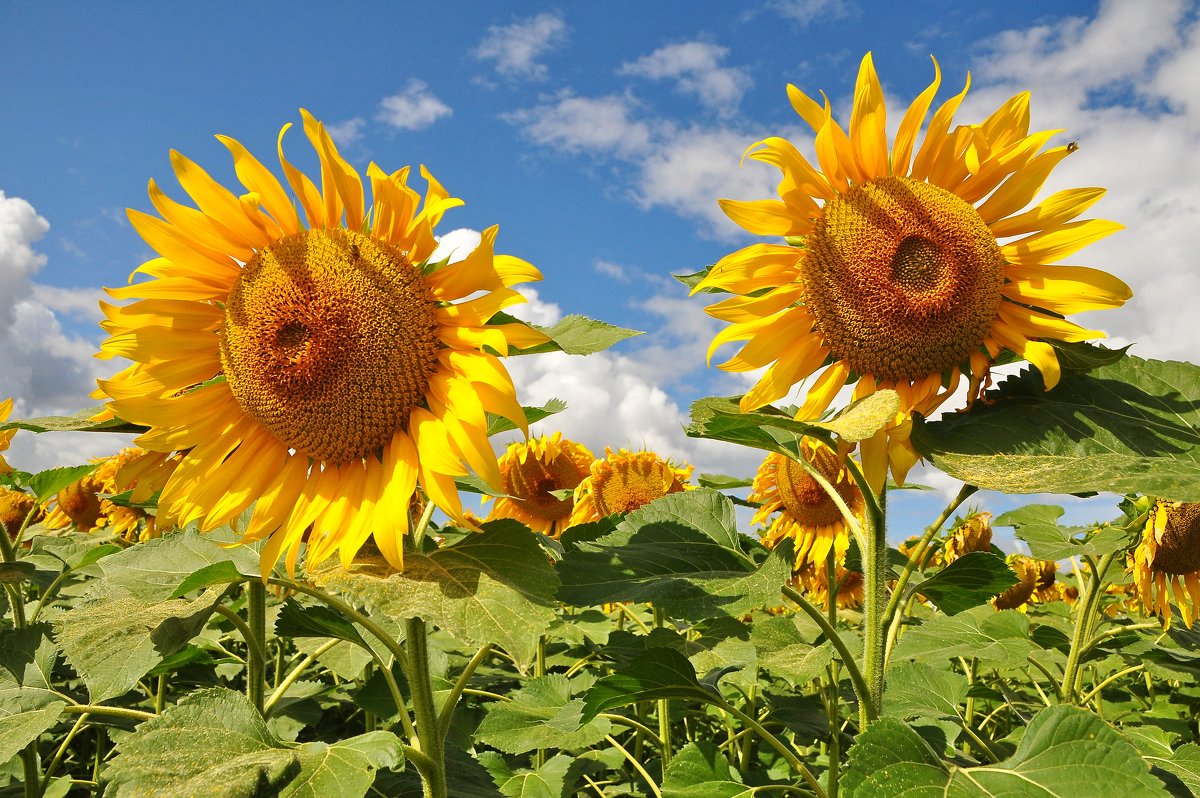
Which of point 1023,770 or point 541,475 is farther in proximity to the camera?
point 541,475

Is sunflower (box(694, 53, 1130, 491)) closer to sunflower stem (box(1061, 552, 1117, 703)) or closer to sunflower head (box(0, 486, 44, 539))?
sunflower stem (box(1061, 552, 1117, 703))

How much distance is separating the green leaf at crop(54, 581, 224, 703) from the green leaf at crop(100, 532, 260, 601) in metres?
0.15

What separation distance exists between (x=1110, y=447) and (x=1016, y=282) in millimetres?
618

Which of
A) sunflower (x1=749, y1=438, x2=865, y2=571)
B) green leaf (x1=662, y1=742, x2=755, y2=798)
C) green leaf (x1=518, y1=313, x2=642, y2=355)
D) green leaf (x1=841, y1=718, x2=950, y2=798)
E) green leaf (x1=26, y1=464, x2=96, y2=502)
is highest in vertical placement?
sunflower (x1=749, y1=438, x2=865, y2=571)

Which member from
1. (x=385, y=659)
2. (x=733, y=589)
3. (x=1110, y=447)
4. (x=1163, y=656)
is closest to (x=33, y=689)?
(x=385, y=659)

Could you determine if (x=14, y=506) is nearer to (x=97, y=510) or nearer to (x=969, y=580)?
(x=97, y=510)

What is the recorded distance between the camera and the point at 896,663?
149 inches

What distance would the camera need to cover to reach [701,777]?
2549 millimetres

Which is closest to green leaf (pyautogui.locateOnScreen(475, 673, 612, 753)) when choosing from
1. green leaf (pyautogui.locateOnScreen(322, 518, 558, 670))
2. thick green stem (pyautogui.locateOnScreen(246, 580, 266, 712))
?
thick green stem (pyautogui.locateOnScreen(246, 580, 266, 712))

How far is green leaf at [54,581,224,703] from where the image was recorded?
76.3 inches

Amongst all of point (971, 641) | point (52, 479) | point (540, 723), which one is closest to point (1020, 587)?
point (971, 641)

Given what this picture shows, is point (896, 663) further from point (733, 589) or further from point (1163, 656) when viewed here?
point (733, 589)

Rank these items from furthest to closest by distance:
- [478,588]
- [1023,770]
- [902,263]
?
[902,263], [1023,770], [478,588]

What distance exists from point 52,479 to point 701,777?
9.97ft
